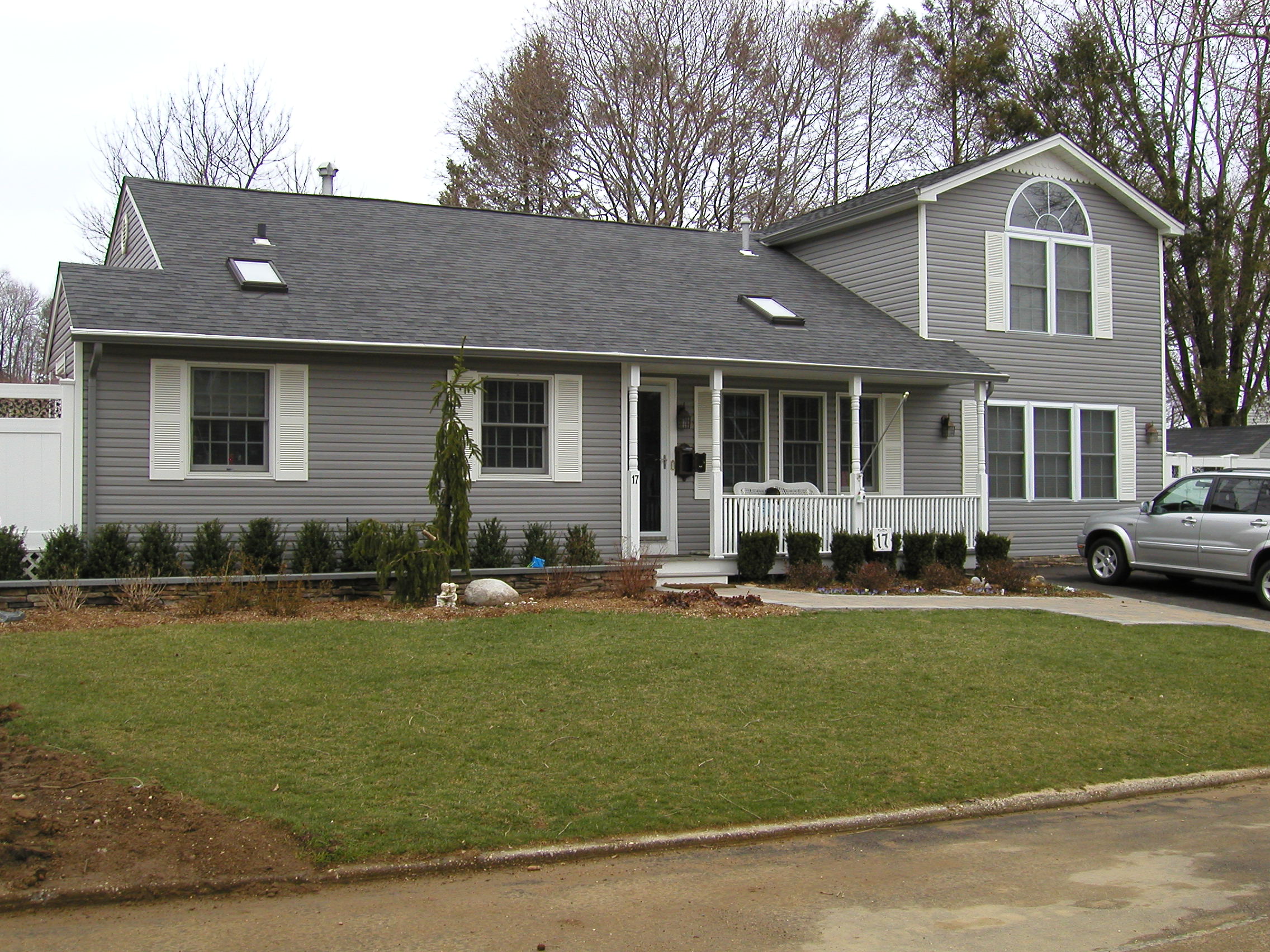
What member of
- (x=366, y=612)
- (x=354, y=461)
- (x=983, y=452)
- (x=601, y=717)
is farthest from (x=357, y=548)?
(x=983, y=452)

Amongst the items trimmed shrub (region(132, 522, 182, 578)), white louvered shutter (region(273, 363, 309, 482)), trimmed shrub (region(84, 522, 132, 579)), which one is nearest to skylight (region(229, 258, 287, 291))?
white louvered shutter (region(273, 363, 309, 482))

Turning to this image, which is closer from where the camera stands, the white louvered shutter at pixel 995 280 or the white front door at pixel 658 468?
the white front door at pixel 658 468

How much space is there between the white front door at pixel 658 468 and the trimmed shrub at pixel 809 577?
182 cm

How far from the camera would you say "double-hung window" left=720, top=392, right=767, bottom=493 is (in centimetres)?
1692

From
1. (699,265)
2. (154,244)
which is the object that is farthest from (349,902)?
(699,265)

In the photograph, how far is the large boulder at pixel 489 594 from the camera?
465 inches

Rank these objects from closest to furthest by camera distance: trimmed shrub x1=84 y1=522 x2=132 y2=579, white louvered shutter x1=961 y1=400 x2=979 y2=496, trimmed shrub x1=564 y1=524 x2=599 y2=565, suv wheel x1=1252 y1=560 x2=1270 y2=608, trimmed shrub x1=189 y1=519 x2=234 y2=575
Answer: 1. trimmed shrub x1=84 y1=522 x2=132 y2=579
2. trimmed shrub x1=189 y1=519 x2=234 y2=575
3. suv wheel x1=1252 y1=560 x2=1270 y2=608
4. trimmed shrub x1=564 y1=524 x2=599 y2=565
5. white louvered shutter x1=961 y1=400 x2=979 y2=496

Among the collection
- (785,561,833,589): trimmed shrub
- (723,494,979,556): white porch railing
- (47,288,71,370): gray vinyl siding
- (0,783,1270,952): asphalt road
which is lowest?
(0,783,1270,952): asphalt road

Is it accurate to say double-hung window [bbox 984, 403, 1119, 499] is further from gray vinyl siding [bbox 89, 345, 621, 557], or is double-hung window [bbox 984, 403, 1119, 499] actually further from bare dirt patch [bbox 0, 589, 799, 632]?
bare dirt patch [bbox 0, 589, 799, 632]

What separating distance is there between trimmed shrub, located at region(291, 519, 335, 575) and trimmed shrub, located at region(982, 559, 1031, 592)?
324 inches

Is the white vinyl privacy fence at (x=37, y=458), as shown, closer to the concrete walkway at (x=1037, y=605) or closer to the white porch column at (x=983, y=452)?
the concrete walkway at (x=1037, y=605)

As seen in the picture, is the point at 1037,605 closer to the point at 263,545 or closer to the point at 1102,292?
the point at 1102,292

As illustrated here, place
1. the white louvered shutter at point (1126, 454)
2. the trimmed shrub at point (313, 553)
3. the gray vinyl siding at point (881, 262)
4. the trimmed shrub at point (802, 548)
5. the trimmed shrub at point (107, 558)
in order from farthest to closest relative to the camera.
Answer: the white louvered shutter at point (1126, 454), the gray vinyl siding at point (881, 262), the trimmed shrub at point (802, 548), the trimmed shrub at point (313, 553), the trimmed shrub at point (107, 558)

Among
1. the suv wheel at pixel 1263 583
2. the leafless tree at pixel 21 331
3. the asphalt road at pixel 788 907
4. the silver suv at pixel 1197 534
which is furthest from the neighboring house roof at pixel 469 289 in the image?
the leafless tree at pixel 21 331
